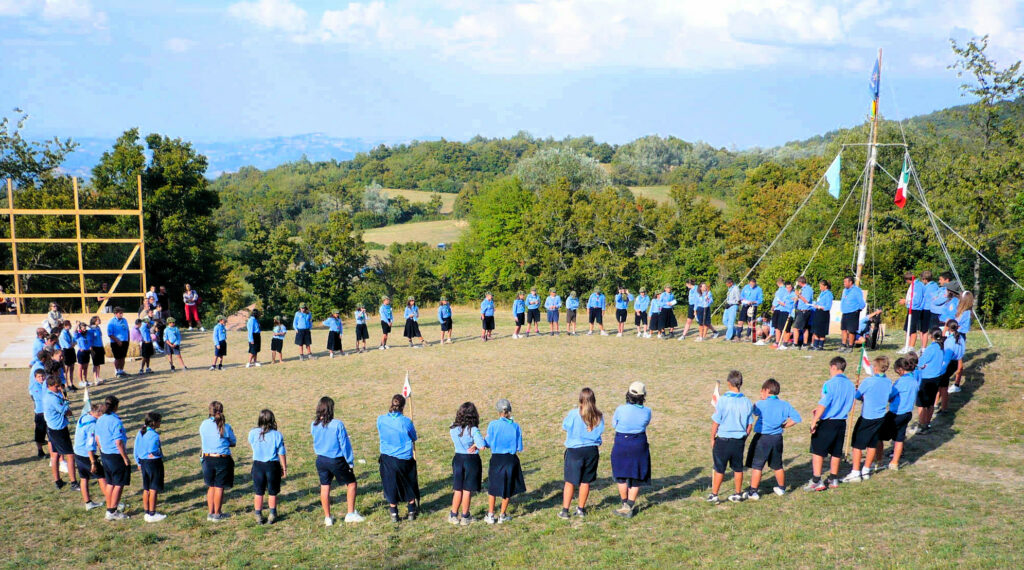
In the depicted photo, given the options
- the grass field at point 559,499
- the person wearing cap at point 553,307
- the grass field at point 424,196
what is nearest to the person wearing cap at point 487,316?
the person wearing cap at point 553,307

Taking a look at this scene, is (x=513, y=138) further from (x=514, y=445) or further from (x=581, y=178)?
(x=514, y=445)

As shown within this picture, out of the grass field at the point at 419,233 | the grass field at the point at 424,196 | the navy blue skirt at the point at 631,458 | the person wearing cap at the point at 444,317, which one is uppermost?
the grass field at the point at 424,196

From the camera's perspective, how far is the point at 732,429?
29.7 feet

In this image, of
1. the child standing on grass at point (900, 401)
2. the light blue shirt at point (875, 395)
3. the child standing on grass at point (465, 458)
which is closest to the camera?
the child standing on grass at point (465, 458)

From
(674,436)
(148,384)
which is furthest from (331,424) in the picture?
(148,384)

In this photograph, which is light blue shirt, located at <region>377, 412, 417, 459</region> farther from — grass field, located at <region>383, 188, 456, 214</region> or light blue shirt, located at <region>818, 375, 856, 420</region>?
grass field, located at <region>383, 188, 456, 214</region>

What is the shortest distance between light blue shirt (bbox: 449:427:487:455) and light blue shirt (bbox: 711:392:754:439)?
2.96 meters

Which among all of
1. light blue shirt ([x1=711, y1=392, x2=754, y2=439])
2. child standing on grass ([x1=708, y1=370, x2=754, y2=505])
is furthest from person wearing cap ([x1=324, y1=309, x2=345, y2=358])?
light blue shirt ([x1=711, y1=392, x2=754, y2=439])

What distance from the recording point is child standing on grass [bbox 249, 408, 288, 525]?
899 centimetres

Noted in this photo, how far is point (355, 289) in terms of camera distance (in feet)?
160

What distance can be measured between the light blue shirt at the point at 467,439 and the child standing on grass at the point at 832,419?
4415 mm

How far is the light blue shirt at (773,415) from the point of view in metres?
9.02

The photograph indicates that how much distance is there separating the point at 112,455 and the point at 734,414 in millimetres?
8056

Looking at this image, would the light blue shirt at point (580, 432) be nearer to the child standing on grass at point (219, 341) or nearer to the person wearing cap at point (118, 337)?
the child standing on grass at point (219, 341)
